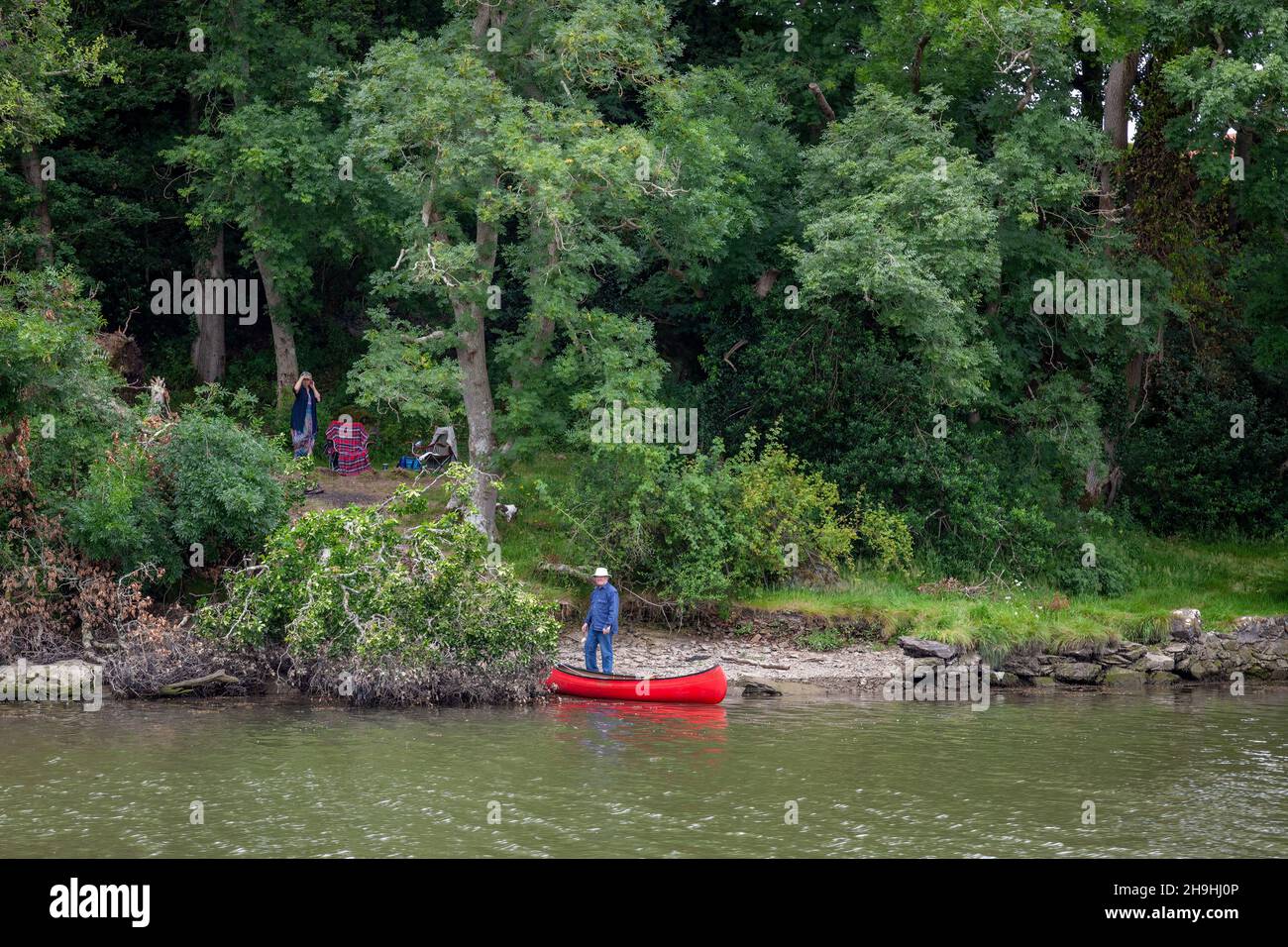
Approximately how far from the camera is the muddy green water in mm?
14406

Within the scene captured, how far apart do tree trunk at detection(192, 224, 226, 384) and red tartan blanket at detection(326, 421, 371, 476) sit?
4.72 metres

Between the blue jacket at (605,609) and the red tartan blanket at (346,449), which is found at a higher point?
the red tartan blanket at (346,449)

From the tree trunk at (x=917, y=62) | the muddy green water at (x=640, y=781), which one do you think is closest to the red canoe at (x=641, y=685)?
the muddy green water at (x=640, y=781)

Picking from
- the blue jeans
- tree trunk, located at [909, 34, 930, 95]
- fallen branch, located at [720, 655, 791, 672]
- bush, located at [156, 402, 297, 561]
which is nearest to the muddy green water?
the blue jeans

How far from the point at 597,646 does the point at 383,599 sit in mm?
3623

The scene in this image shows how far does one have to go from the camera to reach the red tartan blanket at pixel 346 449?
100ft

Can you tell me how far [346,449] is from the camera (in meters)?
30.6

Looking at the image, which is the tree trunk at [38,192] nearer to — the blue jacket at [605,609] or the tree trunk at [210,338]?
the tree trunk at [210,338]

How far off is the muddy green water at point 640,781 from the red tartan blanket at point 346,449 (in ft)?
33.1

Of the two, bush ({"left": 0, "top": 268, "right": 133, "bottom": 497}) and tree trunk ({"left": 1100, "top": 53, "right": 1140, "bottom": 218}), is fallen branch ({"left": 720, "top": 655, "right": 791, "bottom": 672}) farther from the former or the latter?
tree trunk ({"left": 1100, "top": 53, "right": 1140, "bottom": 218})

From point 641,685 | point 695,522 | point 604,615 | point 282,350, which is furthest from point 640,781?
point 282,350

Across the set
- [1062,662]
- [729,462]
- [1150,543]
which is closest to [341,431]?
[729,462]

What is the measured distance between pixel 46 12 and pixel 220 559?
10.1 meters

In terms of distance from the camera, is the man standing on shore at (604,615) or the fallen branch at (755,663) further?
the fallen branch at (755,663)
